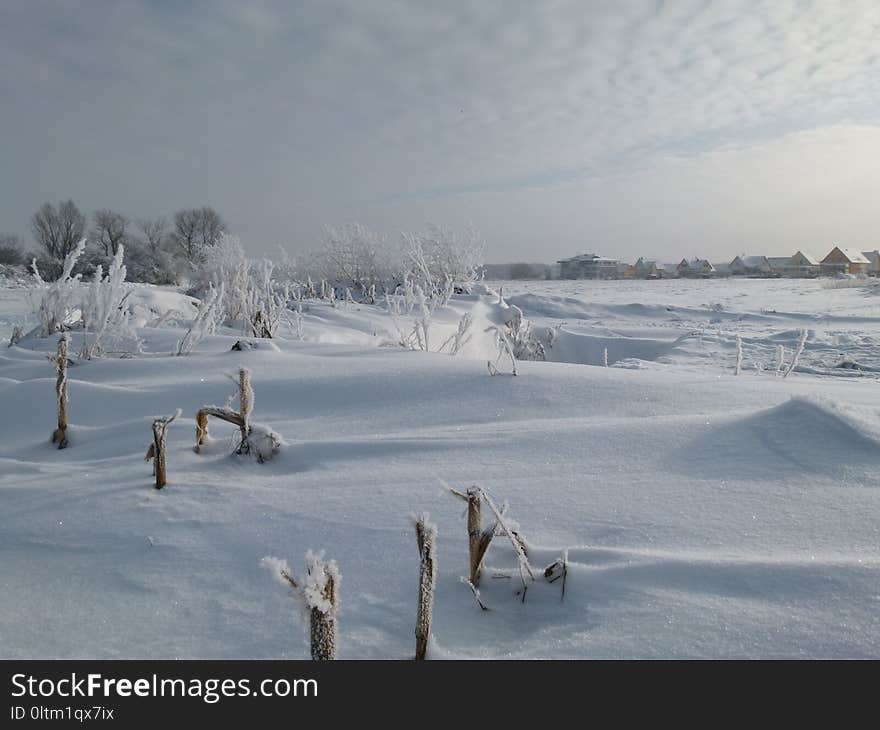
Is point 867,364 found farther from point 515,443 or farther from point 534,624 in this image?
point 534,624

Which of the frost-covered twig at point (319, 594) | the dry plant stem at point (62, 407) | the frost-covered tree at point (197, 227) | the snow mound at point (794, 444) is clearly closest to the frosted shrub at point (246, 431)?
the dry plant stem at point (62, 407)

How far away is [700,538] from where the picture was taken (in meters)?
1.27

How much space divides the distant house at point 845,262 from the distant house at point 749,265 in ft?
18.7

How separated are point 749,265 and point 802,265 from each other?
19.3 ft

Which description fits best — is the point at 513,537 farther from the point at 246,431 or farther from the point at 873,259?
the point at 873,259

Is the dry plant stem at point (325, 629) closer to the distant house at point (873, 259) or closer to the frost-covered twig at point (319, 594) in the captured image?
the frost-covered twig at point (319, 594)

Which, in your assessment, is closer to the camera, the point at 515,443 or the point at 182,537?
the point at 182,537

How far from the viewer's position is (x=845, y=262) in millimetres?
56781

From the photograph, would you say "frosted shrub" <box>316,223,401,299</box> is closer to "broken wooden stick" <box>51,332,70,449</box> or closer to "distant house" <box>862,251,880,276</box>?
"broken wooden stick" <box>51,332,70,449</box>

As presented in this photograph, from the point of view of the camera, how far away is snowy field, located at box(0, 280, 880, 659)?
981mm

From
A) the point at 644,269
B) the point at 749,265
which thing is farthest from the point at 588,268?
the point at 749,265
